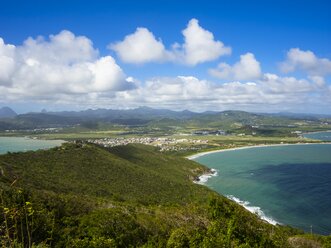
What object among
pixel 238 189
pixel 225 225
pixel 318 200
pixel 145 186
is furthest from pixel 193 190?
pixel 225 225

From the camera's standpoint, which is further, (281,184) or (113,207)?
(281,184)

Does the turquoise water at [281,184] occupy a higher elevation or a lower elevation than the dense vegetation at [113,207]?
lower

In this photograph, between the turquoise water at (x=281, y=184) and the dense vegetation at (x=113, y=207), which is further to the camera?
the turquoise water at (x=281, y=184)

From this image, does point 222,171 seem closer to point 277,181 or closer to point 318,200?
point 277,181

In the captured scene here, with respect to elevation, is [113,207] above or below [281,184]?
above
